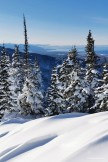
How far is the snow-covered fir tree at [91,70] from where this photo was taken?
37969mm

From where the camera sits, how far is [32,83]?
1503 inches

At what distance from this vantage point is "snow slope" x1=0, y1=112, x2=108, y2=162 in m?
5.23

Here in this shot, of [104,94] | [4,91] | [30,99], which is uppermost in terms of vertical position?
[104,94]

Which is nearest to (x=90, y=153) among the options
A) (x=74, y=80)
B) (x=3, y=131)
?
(x=3, y=131)

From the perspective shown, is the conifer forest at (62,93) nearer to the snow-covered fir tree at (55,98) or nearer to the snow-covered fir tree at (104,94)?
the snow-covered fir tree at (55,98)

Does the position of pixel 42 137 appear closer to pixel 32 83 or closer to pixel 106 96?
pixel 106 96

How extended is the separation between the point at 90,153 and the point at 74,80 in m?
32.1

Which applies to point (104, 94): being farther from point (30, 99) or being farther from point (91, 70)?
point (30, 99)

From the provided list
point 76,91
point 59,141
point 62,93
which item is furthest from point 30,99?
point 59,141

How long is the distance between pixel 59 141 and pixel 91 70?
32.9 m

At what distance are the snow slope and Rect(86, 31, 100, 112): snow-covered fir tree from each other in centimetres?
2957

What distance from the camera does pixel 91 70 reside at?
38812 millimetres

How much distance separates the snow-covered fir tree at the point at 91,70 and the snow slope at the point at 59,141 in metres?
29.6

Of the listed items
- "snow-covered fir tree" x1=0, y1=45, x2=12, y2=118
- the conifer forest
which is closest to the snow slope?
the conifer forest
